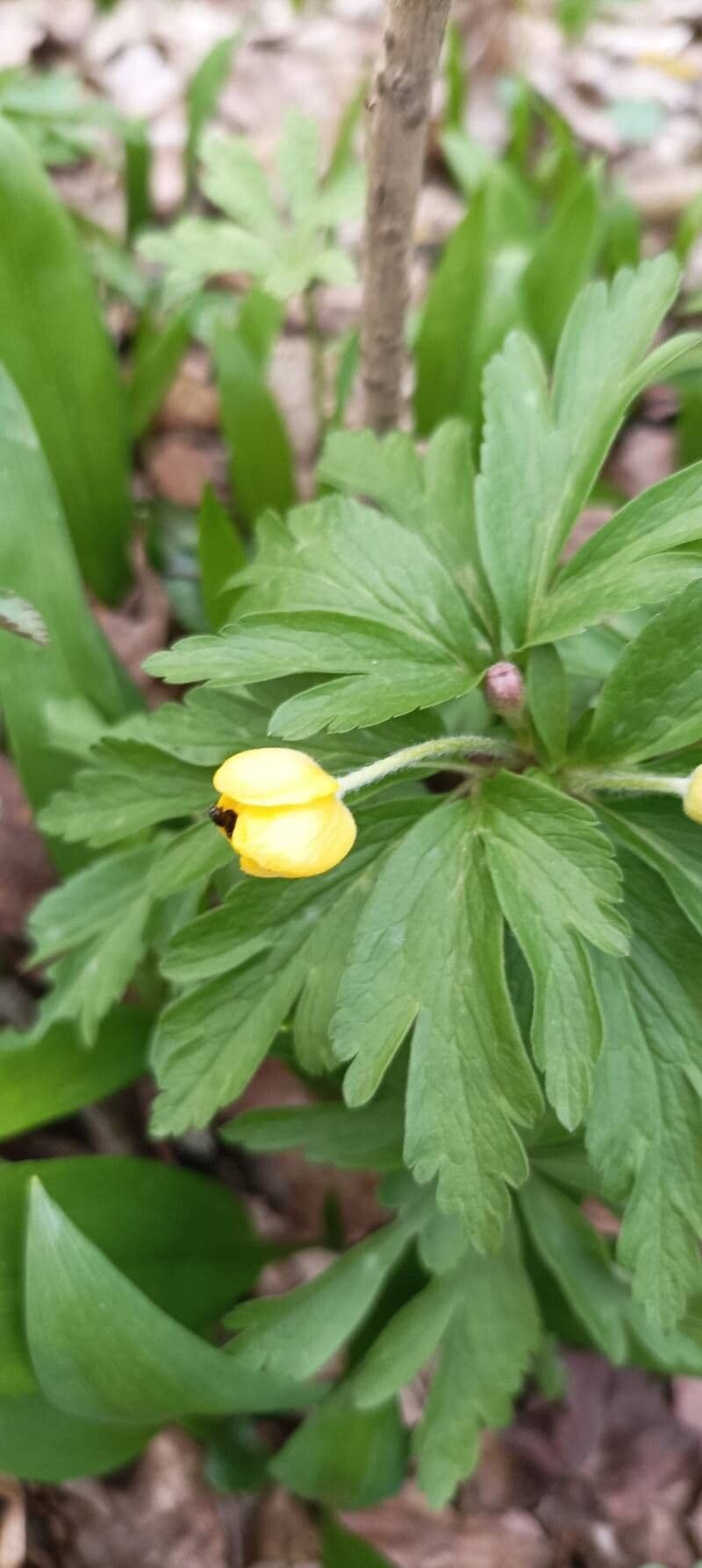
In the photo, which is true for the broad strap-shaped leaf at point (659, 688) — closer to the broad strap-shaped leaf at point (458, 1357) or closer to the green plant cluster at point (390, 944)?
the green plant cluster at point (390, 944)

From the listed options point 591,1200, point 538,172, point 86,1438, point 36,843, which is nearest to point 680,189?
point 538,172

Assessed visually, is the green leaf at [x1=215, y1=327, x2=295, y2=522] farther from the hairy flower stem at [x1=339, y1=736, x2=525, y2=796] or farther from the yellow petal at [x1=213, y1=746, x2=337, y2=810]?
the yellow petal at [x1=213, y1=746, x2=337, y2=810]

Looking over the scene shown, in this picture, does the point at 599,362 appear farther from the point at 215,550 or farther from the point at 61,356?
the point at 61,356

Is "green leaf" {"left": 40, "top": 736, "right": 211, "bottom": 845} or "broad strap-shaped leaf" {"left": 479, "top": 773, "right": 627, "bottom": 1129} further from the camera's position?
"green leaf" {"left": 40, "top": 736, "right": 211, "bottom": 845}

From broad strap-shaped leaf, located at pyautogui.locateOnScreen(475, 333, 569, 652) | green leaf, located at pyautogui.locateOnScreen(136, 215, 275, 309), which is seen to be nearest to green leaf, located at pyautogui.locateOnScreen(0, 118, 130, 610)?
green leaf, located at pyautogui.locateOnScreen(136, 215, 275, 309)

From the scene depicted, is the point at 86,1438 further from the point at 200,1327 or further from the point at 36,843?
the point at 36,843

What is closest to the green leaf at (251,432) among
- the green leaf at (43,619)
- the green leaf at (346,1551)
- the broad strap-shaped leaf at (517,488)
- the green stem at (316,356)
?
the green stem at (316,356)
